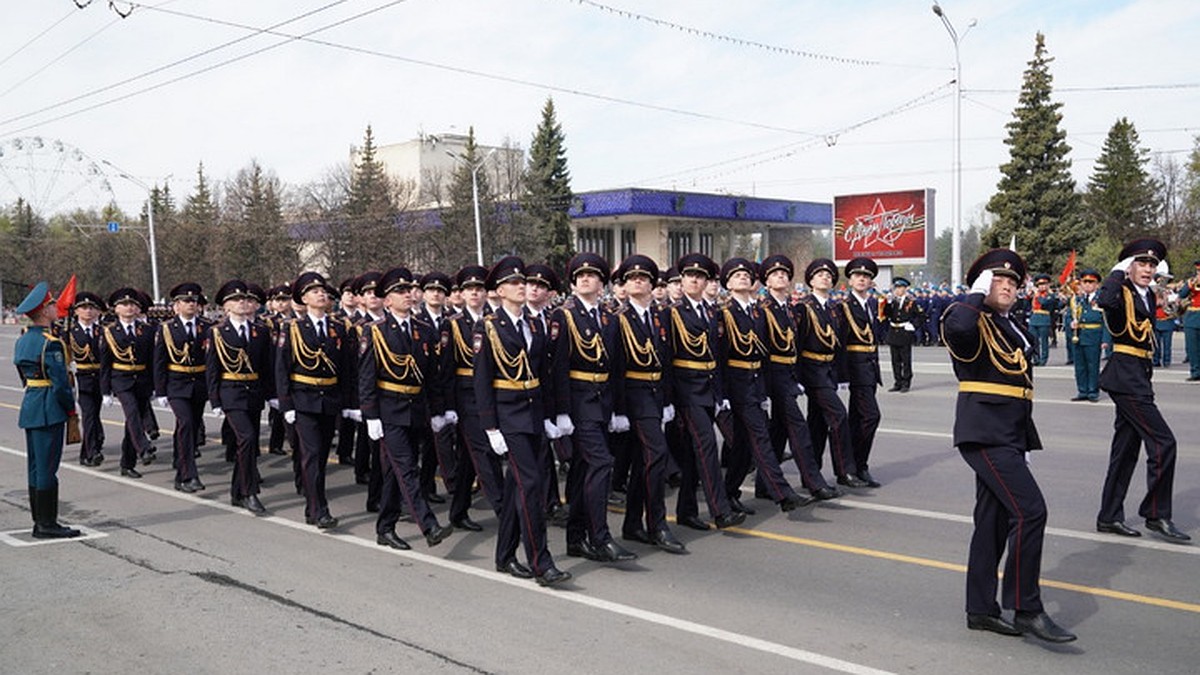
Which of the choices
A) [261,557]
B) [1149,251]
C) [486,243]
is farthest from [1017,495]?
[486,243]

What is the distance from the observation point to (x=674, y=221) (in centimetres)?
6084

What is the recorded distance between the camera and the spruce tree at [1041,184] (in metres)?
47.7

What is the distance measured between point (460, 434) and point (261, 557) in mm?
1793

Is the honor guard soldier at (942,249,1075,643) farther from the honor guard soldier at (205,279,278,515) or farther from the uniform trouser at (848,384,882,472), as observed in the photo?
the honor guard soldier at (205,279,278,515)

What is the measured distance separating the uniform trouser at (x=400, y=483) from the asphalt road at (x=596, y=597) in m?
0.29

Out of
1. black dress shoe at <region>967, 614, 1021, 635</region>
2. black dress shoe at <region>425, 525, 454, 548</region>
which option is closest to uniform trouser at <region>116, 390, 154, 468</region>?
black dress shoe at <region>425, 525, 454, 548</region>

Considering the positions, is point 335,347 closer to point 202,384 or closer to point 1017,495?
point 202,384

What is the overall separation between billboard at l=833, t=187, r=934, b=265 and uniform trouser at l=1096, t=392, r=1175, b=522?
3269 centimetres

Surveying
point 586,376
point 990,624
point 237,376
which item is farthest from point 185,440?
point 990,624

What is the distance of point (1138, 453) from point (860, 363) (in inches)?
107

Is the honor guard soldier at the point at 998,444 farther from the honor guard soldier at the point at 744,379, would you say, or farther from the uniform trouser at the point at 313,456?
the uniform trouser at the point at 313,456

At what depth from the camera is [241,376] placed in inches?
368

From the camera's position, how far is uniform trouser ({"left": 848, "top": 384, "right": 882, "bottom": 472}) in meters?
9.15

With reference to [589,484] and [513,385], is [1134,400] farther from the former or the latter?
[513,385]
